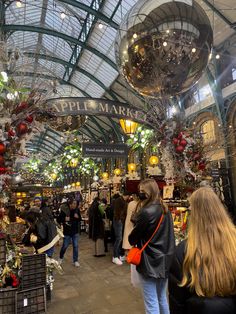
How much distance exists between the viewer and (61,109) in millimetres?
5000

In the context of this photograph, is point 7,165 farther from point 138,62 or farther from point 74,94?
point 74,94

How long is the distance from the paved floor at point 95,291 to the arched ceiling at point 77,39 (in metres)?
2.63

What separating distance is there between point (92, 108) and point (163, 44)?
9.82 feet

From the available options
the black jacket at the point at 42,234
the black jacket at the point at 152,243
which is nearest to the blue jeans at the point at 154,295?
the black jacket at the point at 152,243

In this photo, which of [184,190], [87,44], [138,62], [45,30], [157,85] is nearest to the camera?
[138,62]

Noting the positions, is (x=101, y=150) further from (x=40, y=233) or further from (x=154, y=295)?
(x=154, y=295)

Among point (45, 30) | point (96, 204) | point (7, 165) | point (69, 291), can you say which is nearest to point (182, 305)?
point (7, 165)

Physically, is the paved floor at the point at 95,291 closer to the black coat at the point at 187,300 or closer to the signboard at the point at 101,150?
the signboard at the point at 101,150

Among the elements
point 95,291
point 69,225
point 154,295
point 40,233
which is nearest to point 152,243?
point 154,295

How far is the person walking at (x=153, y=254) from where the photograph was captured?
9.14ft

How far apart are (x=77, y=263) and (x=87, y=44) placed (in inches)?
455

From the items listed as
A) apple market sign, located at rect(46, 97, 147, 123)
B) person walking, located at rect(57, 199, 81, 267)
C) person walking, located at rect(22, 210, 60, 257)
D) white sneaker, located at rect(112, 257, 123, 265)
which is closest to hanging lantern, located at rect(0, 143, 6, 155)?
apple market sign, located at rect(46, 97, 147, 123)

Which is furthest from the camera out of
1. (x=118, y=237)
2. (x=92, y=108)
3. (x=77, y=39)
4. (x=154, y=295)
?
(x=77, y=39)

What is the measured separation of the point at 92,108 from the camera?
542 cm
